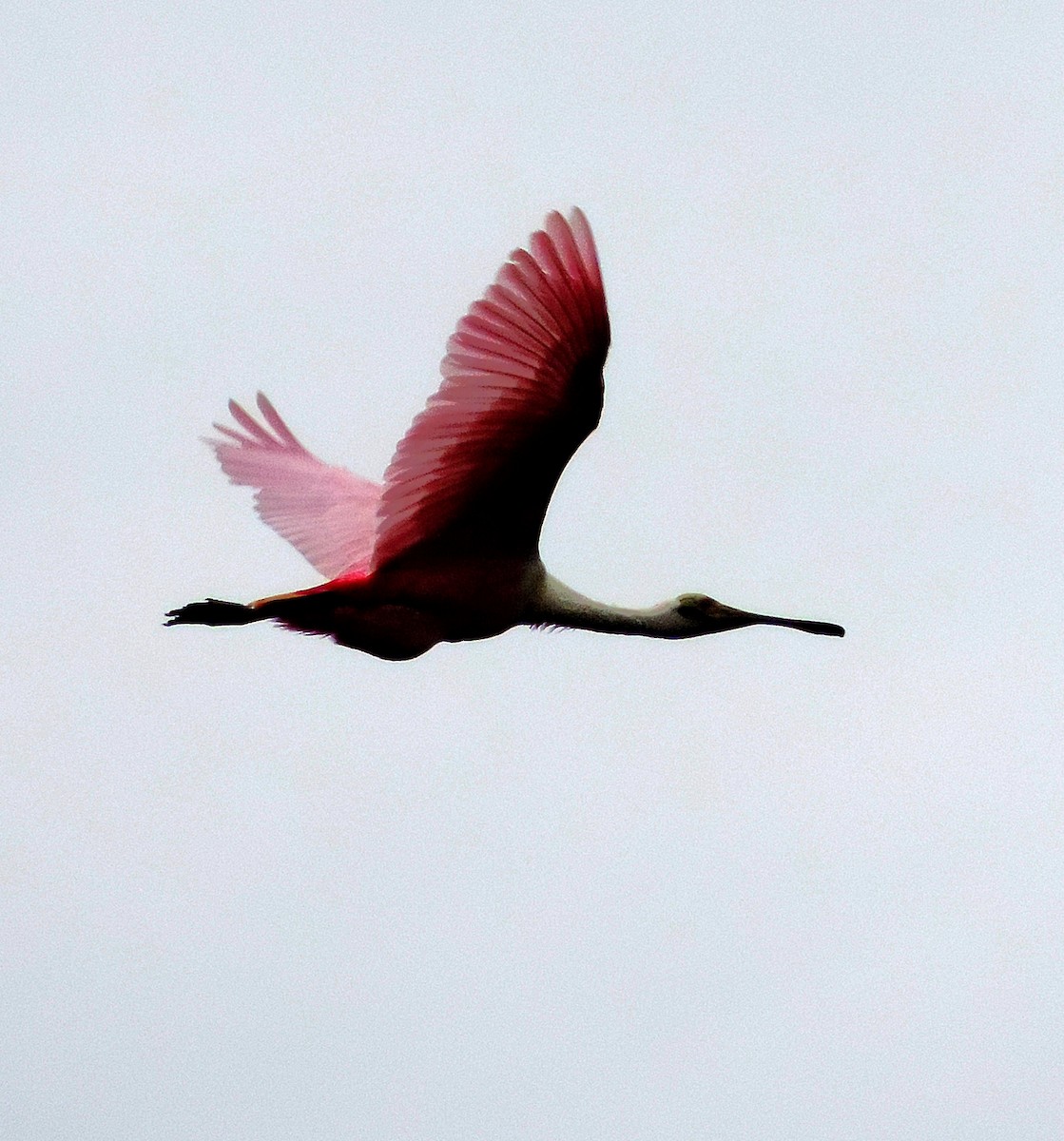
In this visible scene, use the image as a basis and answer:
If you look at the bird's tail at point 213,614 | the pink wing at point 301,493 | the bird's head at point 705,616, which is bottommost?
the bird's tail at point 213,614

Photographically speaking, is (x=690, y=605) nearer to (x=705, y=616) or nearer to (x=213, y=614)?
(x=705, y=616)

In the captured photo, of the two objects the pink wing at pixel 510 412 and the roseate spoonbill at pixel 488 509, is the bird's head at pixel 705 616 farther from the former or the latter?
the pink wing at pixel 510 412

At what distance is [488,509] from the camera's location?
10.5 m

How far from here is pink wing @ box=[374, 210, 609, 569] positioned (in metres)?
9.53

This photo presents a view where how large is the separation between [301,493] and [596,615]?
1990 millimetres

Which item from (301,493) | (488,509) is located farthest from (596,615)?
(301,493)

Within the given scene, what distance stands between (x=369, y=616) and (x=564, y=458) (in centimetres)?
113

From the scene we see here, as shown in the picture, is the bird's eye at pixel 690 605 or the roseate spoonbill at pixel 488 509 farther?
the bird's eye at pixel 690 605

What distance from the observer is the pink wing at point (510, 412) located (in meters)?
9.53

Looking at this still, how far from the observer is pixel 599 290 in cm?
965

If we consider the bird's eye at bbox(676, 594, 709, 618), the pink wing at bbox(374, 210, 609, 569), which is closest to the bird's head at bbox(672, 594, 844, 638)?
the bird's eye at bbox(676, 594, 709, 618)

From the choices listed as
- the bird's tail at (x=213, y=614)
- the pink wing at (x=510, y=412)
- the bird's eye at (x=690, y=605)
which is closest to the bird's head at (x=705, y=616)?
the bird's eye at (x=690, y=605)

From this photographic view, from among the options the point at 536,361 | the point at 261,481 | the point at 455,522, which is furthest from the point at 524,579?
the point at 261,481

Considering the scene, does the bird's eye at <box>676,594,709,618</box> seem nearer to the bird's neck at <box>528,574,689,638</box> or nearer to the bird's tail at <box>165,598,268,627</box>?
the bird's neck at <box>528,574,689,638</box>
